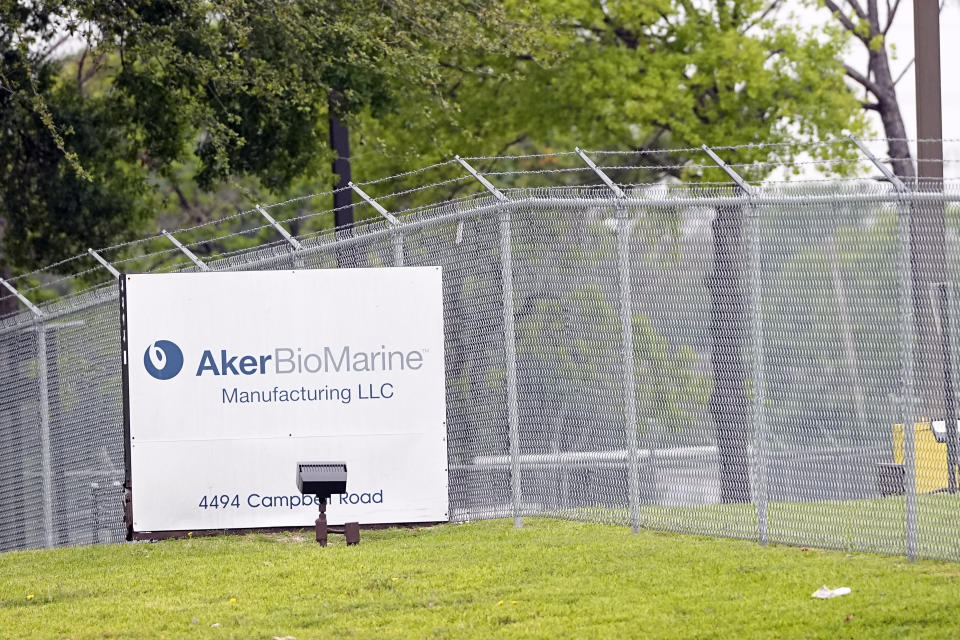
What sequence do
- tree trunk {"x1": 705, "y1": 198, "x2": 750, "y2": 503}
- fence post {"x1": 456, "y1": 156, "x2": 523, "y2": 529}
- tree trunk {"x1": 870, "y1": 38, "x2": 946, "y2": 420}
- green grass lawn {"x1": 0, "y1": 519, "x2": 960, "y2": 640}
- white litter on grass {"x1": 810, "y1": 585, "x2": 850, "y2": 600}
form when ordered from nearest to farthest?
green grass lawn {"x1": 0, "y1": 519, "x2": 960, "y2": 640}
white litter on grass {"x1": 810, "y1": 585, "x2": 850, "y2": 600}
tree trunk {"x1": 870, "y1": 38, "x2": 946, "y2": 420}
tree trunk {"x1": 705, "y1": 198, "x2": 750, "y2": 503}
fence post {"x1": 456, "y1": 156, "x2": 523, "y2": 529}

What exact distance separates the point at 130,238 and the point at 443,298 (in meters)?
8.39

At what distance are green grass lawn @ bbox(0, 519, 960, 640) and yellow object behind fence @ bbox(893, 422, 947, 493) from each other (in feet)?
2.12

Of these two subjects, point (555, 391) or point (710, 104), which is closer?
point (555, 391)

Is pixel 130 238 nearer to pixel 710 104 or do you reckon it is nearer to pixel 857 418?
pixel 710 104

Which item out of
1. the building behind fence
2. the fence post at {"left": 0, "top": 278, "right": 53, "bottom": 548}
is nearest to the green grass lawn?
the building behind fence

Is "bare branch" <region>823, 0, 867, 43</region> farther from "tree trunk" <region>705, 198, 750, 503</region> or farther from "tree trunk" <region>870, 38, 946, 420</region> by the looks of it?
"tree trunk" <region>870, 38, 946, 420</region>

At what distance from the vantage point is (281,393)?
10.6m

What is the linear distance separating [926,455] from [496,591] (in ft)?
8.83

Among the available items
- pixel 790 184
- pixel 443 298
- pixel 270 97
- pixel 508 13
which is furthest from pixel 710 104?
pixel 790 184

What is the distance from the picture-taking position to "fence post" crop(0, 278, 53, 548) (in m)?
12.7

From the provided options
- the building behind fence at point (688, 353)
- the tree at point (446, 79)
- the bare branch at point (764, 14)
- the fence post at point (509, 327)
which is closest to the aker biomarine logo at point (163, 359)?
the building behind fence at point (688, 353)

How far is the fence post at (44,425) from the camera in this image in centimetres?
1266

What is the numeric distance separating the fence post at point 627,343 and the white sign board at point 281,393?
1583 mm

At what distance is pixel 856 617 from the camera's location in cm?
677
